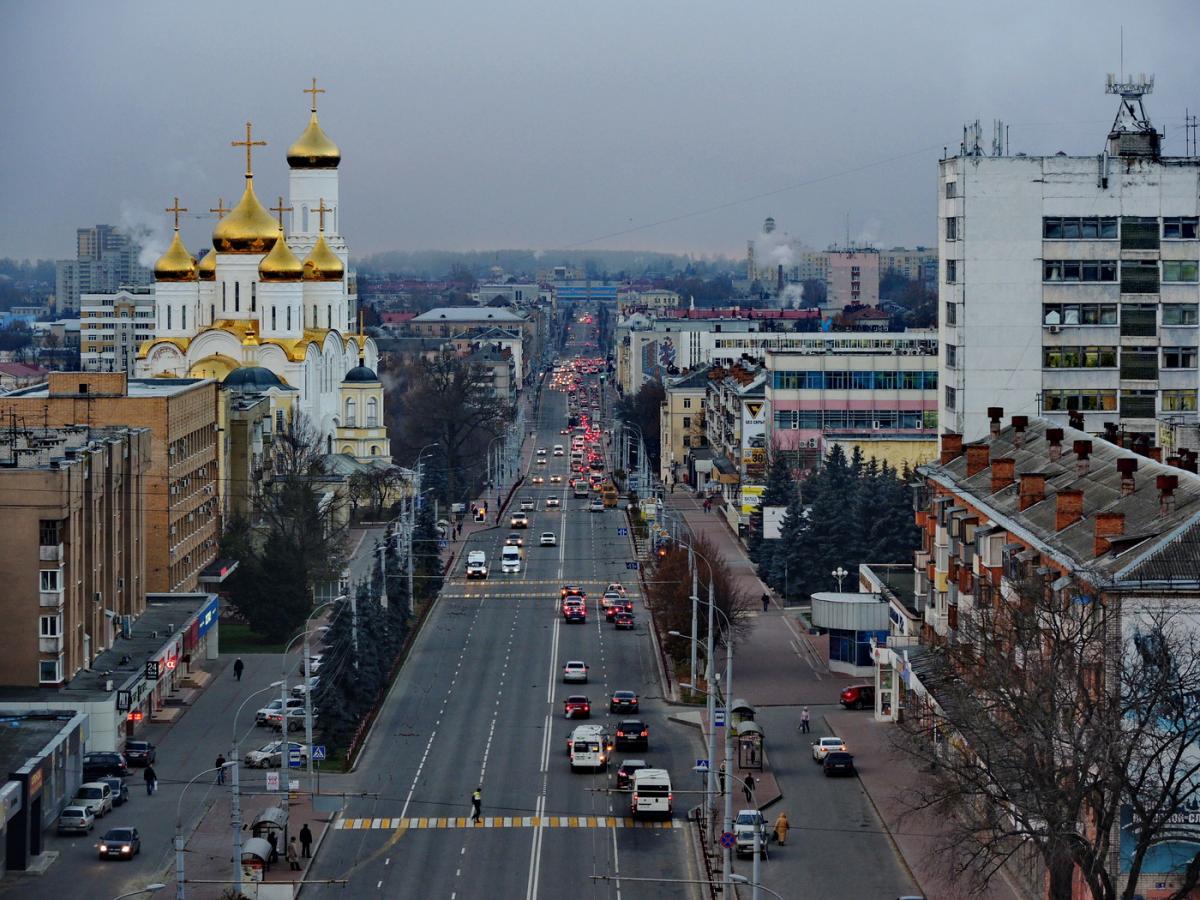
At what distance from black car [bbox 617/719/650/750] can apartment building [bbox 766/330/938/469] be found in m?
51.5

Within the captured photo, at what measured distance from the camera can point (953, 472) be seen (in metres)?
56.0

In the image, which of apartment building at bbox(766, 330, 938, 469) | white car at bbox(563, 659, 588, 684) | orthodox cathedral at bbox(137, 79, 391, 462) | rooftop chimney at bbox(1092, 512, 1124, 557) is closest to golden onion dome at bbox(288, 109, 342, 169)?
orthodox cathedral at bbox(137, 79, 391, 462)

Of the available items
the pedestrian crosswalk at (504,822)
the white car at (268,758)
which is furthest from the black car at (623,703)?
the pedestrian crosswalk at (504,822)

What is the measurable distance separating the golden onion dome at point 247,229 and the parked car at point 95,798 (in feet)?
246

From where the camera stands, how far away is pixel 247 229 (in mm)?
121812

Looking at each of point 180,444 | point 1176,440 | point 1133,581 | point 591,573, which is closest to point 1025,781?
point 1133,581

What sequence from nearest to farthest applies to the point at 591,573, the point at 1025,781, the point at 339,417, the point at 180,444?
1. the point at 1025,781
2. the point at 180,444
3. the point at 591,573
4. the point at 339,417

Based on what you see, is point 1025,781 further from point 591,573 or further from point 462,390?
point 462,390

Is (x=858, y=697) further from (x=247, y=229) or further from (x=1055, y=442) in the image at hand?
(x=247, y=229)

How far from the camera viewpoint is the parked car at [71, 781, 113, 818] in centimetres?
4784

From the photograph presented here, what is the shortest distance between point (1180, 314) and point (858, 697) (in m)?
13.6

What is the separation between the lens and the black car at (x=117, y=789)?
4988 centimetres

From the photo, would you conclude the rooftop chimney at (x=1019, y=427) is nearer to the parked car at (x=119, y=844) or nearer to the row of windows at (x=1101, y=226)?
the row of windows at (x=1101, y=226)

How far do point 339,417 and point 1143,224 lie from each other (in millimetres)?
68651
